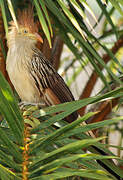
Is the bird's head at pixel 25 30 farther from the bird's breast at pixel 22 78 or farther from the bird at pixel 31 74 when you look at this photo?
the bird's breast at pixel 22 78

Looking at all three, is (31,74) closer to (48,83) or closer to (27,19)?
(48,83)

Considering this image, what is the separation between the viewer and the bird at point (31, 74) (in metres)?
1.83

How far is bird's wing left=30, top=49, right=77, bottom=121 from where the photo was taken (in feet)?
5.94

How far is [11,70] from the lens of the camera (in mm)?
1822

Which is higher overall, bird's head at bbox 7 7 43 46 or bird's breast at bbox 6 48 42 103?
bird's head at bbox 7 7 43 46

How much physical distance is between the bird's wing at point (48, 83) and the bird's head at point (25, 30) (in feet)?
0.43

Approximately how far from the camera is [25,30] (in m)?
1.98

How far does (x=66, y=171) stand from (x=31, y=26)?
1.31 m

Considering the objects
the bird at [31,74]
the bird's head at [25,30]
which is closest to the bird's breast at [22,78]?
the bird at [31,74]

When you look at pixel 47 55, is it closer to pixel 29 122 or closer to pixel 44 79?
pixel 44 79

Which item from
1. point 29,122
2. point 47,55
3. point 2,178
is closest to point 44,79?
point 47,55

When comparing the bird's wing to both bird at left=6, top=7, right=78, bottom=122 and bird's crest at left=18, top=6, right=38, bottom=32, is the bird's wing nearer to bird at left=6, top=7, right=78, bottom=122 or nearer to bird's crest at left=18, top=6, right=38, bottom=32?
bird at left=6, top=7, right=78, bottom=122

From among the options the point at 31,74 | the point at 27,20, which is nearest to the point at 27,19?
the point at 27,20

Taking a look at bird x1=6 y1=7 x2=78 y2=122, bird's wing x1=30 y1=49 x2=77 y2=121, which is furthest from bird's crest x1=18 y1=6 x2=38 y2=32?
bird's wing x1=30 y1=49 x2=77 y2=121
